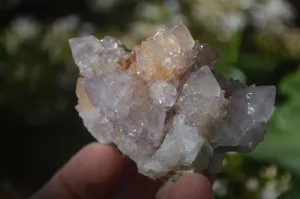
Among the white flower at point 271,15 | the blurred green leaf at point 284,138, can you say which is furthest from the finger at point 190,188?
the white flower at point 271,15

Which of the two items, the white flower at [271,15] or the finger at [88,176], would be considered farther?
the white flower at [271,15]

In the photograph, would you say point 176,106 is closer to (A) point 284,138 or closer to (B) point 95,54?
(B) point 95,54

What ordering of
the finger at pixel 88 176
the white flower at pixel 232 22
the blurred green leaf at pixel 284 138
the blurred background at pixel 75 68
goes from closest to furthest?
the finger at pixel 88 176 < the blurred green leaf at pixel 284 138 < the blurred background at pixel 75 68 < the white flower at pixel 232 22

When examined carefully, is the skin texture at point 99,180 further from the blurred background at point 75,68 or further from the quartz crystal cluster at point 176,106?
the blurred background at point 75,68

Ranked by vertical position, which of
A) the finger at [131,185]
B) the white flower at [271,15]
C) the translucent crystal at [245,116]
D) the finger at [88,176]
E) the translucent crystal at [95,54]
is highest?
the translucent crystal at [95,54]

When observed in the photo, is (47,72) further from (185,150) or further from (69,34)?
(185,150)

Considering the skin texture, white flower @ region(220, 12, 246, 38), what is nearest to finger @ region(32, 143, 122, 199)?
the skin texture

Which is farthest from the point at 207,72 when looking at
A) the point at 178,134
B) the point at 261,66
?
the point at 261,66

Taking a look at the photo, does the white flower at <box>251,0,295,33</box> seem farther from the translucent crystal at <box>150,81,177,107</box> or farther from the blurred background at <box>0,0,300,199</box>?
the translucent crystal at <box>150,81,177,107</box>
